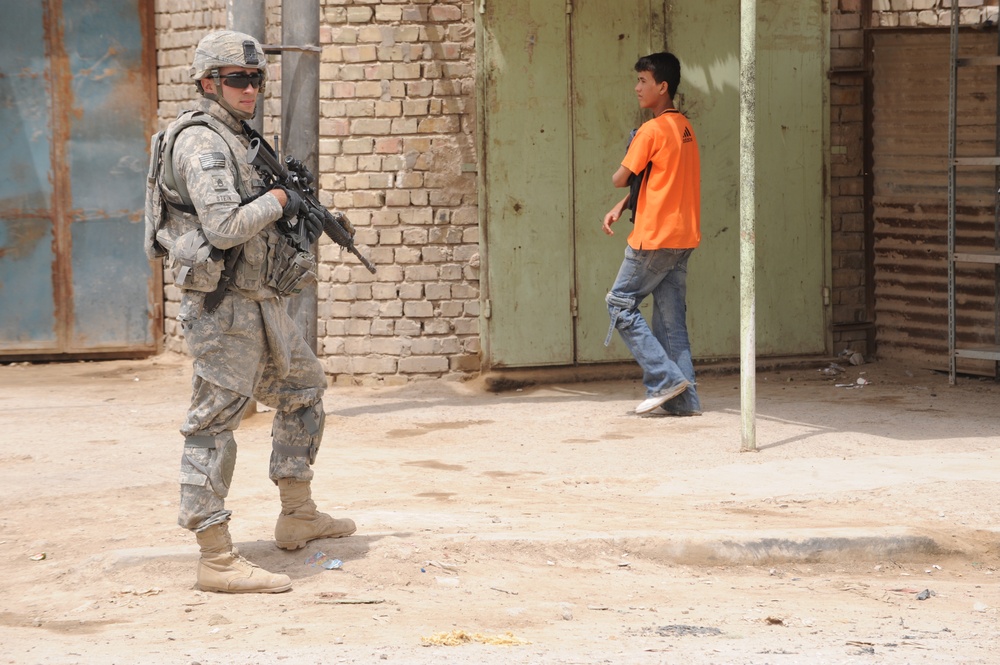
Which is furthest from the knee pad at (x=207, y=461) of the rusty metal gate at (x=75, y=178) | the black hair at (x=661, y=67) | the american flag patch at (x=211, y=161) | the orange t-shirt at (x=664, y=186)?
the rusty metal gate at (x=75, y=178)

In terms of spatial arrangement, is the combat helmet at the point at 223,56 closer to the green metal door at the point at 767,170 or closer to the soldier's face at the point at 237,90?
the soldier's face at the point at 237,90

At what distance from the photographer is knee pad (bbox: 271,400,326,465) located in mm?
5203

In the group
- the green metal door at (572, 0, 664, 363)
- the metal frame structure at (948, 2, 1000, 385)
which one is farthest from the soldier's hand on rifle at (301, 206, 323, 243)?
the metal frame structure at (948, 2, 1000, 385)

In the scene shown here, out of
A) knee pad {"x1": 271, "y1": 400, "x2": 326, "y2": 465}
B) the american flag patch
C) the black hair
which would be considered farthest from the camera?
the black hair

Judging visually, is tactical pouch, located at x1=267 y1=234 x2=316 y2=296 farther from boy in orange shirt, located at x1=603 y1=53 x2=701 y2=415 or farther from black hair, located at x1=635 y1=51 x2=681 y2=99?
black hair, located at x1=635 y1=51 x2=681 y2=99

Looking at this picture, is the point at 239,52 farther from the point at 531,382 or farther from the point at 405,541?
the point at 531,382

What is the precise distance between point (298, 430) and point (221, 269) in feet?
2.46

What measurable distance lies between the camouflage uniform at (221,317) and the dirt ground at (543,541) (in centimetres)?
48

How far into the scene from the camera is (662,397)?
317 inches

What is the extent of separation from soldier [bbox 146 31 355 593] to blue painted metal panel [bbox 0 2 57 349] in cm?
591

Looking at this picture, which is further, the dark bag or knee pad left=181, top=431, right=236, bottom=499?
the dark bag

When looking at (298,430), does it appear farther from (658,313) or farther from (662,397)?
(658,313)

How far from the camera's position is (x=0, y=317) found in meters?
10.5

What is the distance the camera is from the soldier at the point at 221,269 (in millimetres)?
4723
